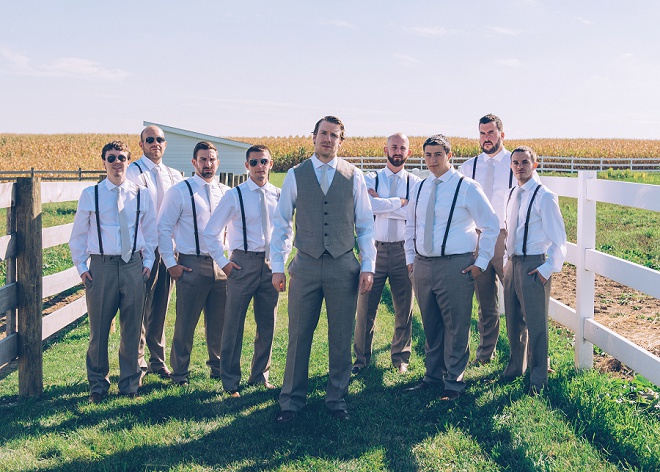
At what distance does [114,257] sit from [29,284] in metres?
1.03

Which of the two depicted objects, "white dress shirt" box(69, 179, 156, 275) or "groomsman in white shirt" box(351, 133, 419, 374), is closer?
"white dress shirt" box(69, 179, 156, 275)

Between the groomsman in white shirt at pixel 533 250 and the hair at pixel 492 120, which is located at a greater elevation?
the hair at pixel 492 120

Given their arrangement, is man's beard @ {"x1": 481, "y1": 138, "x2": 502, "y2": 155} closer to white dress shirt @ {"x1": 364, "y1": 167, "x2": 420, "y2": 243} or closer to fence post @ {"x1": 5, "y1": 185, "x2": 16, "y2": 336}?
white dress shirt @ {"x1": 364, "y1": 167, "x2": 420, "y2": 243}

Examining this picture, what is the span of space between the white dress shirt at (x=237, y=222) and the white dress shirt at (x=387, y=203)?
1121 millimetres

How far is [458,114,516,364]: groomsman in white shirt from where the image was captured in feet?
20.6

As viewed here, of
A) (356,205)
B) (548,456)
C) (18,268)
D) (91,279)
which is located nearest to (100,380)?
(91,279)

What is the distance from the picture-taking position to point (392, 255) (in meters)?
6.23

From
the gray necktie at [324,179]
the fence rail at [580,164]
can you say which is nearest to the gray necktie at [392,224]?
the gray necktie at [324,179]

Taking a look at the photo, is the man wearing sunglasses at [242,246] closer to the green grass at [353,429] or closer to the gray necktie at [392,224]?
the green grass at [353,429]

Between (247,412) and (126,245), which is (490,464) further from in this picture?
(126,245)

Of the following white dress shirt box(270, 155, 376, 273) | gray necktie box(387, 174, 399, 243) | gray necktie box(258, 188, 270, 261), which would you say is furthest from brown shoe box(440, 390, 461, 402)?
gray necktie box(258, 188, 270, 261)

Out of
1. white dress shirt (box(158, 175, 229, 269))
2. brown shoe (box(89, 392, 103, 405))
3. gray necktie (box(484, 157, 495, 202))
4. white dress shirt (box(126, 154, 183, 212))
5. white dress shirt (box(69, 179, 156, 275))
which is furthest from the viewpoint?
gray necktie (box(484, 157, 495, 202))

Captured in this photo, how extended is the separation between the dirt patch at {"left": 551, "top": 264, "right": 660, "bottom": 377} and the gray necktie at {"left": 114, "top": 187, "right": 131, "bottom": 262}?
4.62 m

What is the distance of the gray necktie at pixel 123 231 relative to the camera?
5391 mm
